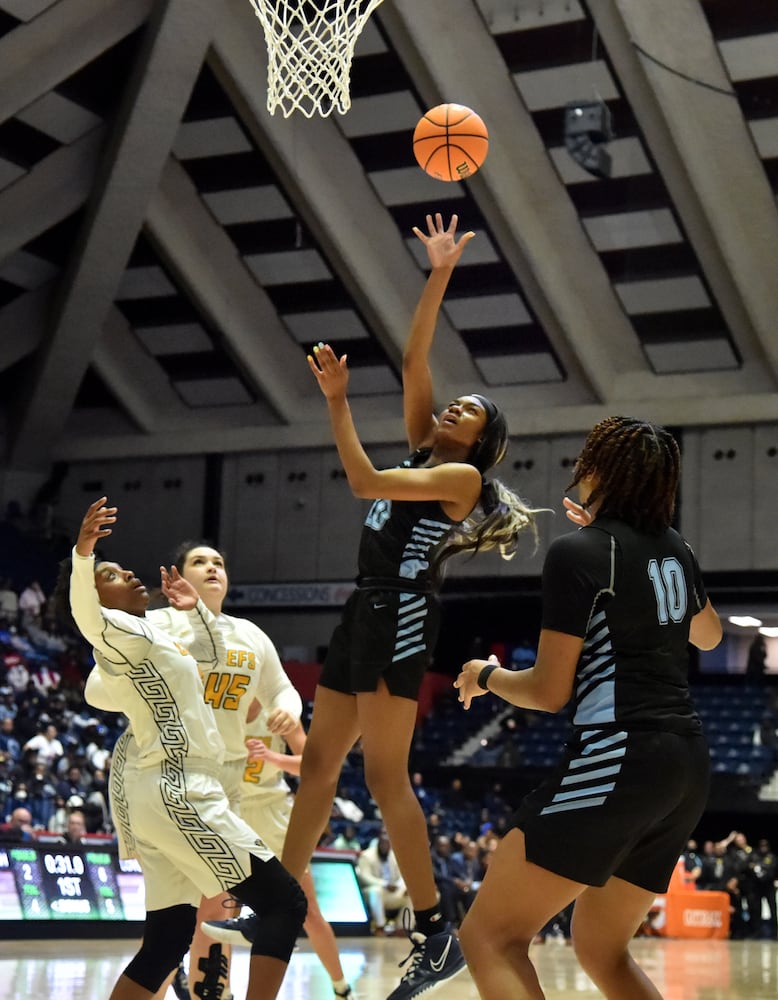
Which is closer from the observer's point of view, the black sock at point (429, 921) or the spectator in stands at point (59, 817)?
the black sock at point (429, 921)

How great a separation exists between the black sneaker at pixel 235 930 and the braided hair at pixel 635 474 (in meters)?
2.25

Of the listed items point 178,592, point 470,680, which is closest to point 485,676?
point 470,680

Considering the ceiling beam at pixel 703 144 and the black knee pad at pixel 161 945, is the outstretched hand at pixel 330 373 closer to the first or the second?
the black knee pad at pixel 161 945

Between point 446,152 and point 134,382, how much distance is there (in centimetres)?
2221

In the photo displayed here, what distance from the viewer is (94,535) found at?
5023 mm

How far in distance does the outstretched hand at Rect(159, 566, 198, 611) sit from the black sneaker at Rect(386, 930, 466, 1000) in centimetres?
157

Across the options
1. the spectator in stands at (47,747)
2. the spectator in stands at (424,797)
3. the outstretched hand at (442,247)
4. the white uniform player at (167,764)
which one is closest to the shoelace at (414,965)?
the white uniform player at (167,764)

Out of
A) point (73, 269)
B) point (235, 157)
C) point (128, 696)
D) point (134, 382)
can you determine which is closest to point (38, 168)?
point (73, 269)

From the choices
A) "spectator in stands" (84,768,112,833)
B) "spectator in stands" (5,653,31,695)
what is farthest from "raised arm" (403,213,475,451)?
"spectator in stands" (5,653,31,695)

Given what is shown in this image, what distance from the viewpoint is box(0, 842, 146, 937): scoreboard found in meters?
13.2

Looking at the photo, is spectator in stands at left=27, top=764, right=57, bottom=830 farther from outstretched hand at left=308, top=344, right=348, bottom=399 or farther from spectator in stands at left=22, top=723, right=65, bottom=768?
outstretched hand at left=308, top=344, right=348, bottom=399

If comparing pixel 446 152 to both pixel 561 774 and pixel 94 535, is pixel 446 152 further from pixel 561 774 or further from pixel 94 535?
pixel 561 774

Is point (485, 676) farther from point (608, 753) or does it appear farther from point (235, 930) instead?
point (235, 930)

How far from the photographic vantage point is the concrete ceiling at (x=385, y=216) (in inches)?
788
